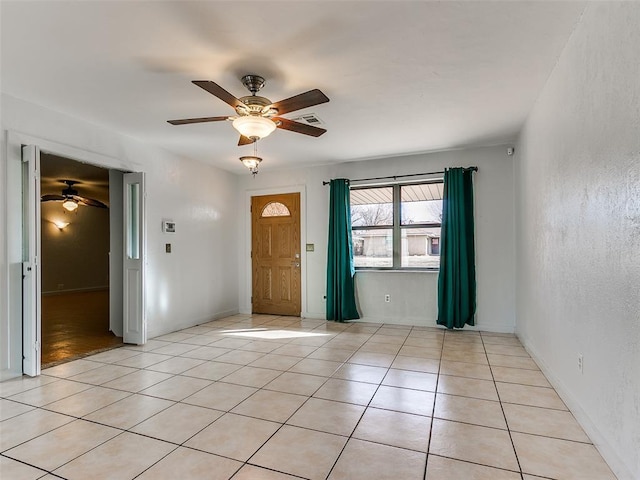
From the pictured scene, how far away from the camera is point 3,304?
318cm

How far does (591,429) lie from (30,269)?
4.65 meters

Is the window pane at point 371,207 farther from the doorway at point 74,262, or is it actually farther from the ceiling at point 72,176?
the ceiling at point 72,176

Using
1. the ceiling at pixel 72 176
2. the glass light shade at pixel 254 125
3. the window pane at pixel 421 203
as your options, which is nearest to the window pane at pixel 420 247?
the window pane at pixel 421 203

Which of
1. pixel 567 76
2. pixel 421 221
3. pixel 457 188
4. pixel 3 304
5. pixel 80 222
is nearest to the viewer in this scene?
pixel 567 76

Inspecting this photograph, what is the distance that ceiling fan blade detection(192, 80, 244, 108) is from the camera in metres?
2.26

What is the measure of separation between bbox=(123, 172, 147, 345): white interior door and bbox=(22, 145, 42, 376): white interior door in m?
1.16

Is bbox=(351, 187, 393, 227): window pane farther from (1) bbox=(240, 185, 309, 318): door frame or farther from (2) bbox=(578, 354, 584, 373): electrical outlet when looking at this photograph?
(2) bbox=(578, 354, 584, 373): electrical outlet

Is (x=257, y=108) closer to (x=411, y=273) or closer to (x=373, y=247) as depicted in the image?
(x=373, y=247)

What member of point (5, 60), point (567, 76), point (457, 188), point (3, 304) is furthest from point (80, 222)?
point (567, 76)

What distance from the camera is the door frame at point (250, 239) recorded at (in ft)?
20.1

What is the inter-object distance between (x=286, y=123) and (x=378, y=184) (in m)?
2.85

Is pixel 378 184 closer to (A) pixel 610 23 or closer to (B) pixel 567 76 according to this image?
(B) pixel 567 76

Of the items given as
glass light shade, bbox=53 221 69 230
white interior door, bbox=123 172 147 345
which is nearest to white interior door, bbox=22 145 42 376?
white interior door, bbox=123 172 147 345

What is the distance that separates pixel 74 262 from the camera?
9688 mm
